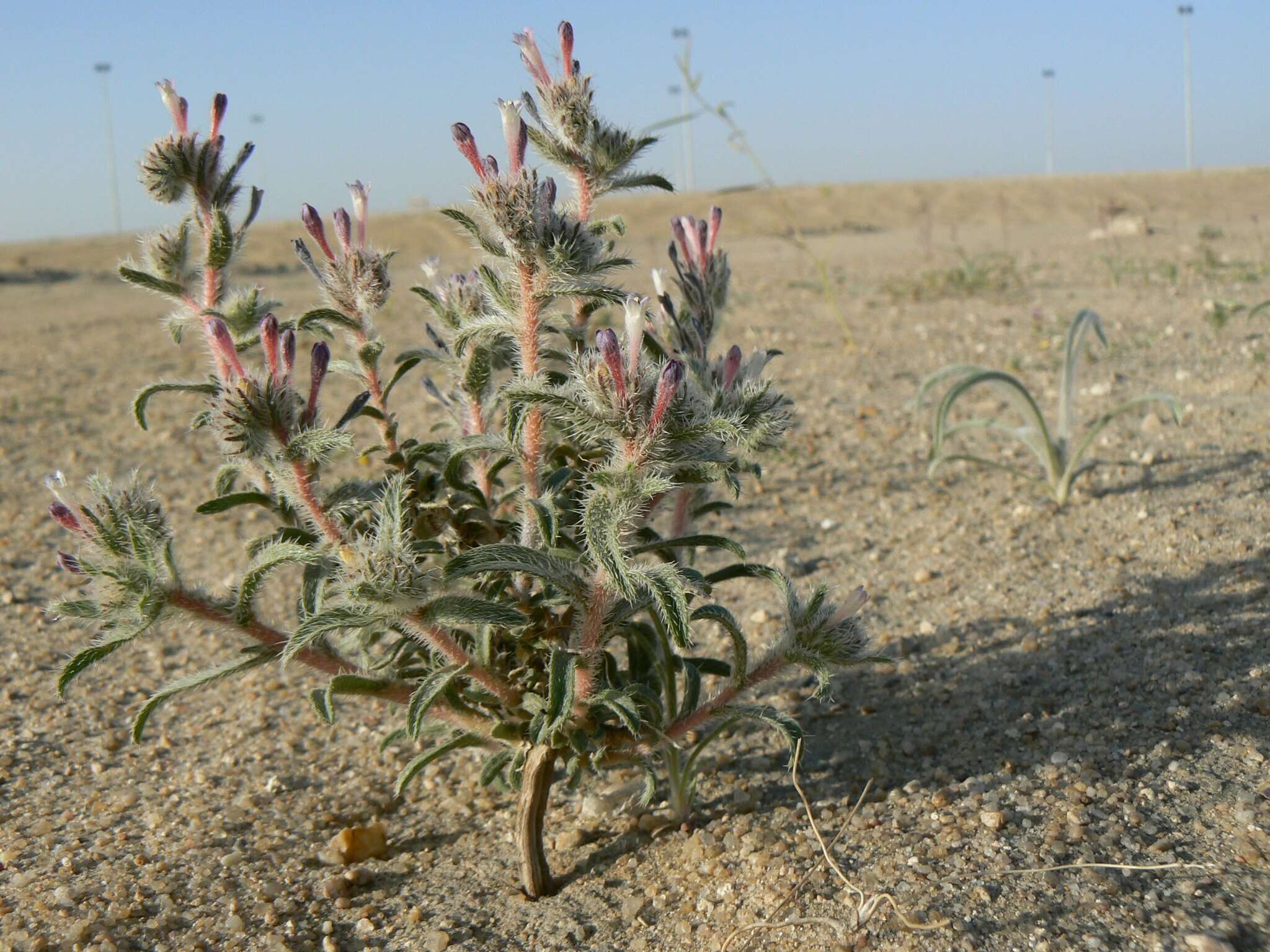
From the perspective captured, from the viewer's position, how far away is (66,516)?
1669 mm

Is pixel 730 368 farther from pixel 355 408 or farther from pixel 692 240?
pixel 355 408

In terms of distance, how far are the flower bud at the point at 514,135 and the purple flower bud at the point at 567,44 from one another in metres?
0.20

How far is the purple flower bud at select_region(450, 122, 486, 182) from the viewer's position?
1.77 m

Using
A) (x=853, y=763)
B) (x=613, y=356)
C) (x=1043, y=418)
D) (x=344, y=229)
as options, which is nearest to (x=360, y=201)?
(x=344, y=229)

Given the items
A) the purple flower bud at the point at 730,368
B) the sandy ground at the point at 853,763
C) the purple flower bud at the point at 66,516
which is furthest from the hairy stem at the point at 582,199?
the sandy ground at the point at 853,763

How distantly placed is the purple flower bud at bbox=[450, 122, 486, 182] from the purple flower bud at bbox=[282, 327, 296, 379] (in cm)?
43

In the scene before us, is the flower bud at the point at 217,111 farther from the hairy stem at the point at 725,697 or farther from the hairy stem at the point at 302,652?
the hairy stem at the point at 725,697

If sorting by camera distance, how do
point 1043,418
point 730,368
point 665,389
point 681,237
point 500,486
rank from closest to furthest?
point 665,389 → point 730,368 → point 681,237 → point 500,486 → point 1043,418

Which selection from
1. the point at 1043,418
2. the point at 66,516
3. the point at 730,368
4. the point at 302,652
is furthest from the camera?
the point at 1043,418

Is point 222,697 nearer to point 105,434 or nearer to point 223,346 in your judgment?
point 223,346

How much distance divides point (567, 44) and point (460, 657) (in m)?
1.17

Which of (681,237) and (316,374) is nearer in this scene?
(316,374)

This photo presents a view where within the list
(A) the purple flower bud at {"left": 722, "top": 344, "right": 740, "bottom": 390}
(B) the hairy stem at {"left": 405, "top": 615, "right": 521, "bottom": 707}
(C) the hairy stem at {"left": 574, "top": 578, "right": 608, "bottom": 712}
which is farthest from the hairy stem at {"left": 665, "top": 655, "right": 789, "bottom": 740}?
(A) the purple flower bud at {"left": 722, "top": 344, "right": 740, "bottom": 390}

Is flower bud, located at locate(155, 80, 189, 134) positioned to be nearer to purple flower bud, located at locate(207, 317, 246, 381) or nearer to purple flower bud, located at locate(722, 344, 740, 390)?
purple flower bud, located at locate(207, 317, 246, 381)
